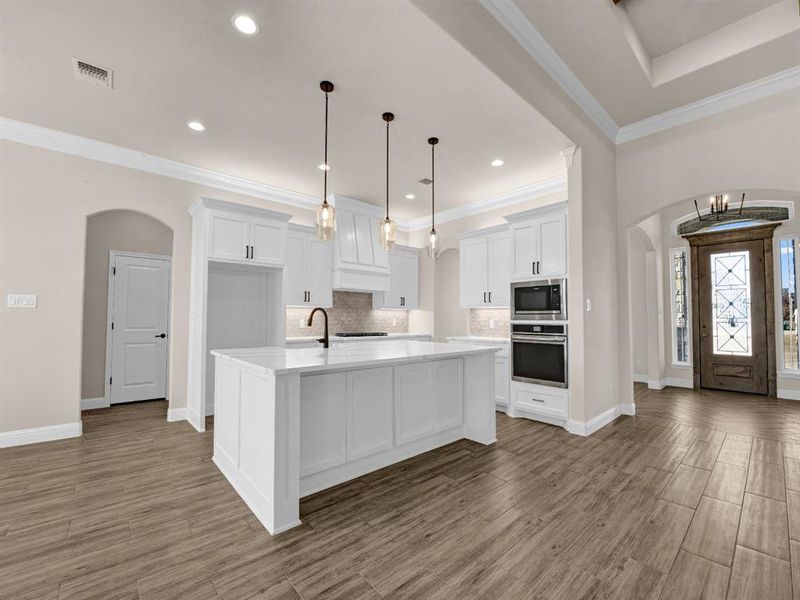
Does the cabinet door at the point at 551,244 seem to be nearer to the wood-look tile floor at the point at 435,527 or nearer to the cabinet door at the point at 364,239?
the wood-look tile floor at the point at 435,527

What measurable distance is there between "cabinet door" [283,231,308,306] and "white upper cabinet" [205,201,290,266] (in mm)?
415

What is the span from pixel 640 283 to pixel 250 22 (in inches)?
274

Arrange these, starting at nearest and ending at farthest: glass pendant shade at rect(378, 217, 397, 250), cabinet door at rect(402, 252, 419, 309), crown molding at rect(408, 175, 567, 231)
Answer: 1. glass pendant shade at rect(378, 217, 397, 250)
2. crown molding at rect(408, 175, 567, 231)
3. cabinet door at rect(402, 252, 419, 309)

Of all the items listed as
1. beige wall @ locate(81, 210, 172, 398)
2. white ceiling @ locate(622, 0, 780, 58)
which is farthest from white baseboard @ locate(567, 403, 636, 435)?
beige wall @ locate(81, 210, 172, 398)

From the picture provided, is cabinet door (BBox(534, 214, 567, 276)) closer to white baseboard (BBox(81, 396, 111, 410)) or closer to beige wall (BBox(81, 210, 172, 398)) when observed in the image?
beige wall (BBox(81, 210, 172, 398))

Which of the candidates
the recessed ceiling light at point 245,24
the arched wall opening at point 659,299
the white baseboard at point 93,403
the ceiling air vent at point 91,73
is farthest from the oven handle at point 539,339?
the white baseboard at point 93,403

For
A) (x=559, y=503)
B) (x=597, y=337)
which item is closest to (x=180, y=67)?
(x=559, y=503)

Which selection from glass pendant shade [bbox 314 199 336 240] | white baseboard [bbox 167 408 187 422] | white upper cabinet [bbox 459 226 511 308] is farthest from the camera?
white upper cabinet [bbox 459 226 511 308]

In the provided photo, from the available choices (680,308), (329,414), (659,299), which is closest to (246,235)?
(329,414)

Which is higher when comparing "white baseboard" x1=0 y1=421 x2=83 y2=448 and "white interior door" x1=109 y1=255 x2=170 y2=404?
"white interior door" x1=109 y1=255 x2=170 y2=404

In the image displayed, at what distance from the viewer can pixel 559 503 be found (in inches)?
96.9

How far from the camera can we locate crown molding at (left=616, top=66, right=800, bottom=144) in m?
3.35

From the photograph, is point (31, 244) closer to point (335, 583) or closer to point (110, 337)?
point (110, 337)

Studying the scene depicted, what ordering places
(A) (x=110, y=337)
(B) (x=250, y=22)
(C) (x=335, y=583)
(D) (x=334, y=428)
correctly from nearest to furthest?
(C) (x=335, y=583) < (B) (x=250, y=22) < (D) (x=334, y=428) < (A) (x=110, y=337)
